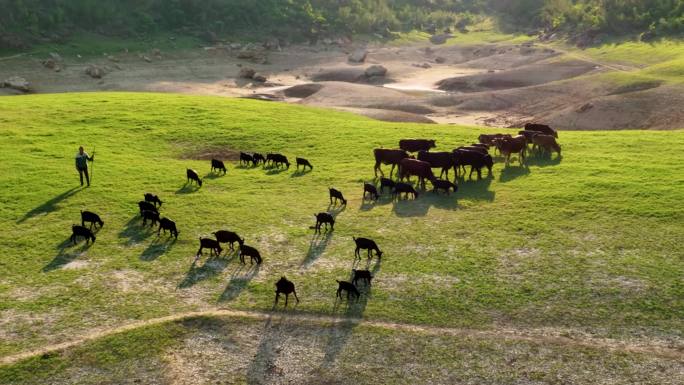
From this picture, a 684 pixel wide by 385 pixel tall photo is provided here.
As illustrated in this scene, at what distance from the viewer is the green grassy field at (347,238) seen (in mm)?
18375

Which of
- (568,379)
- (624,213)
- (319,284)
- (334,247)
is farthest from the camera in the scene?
(624,213)

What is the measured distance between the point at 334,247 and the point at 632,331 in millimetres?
9555

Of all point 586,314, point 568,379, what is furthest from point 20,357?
point 586,314

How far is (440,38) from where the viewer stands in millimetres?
105750

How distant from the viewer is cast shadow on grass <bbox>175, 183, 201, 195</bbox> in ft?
91.3

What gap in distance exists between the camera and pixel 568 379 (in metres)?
15.5

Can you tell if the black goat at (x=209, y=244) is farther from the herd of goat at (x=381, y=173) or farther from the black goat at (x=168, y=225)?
the black goat at (x=168, y=225)

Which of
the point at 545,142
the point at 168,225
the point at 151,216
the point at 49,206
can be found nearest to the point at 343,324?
the point at 168,225

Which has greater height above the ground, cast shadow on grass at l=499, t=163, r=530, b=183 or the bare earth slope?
the bare earth slope

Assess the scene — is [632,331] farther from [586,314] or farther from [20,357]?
[20,357]

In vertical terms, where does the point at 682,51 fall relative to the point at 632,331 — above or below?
above

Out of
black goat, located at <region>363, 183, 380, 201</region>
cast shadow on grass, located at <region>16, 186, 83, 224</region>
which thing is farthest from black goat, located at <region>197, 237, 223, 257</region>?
cast shadow on grass, located at <region>16, 186, 83, 224</region>

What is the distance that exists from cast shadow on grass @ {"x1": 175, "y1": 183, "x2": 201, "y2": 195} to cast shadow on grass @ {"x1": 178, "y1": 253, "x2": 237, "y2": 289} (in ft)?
22.6

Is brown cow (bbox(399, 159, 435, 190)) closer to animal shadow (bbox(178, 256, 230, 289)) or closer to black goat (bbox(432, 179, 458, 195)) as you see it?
black goat (bbox(432, 179, 458, 195))
